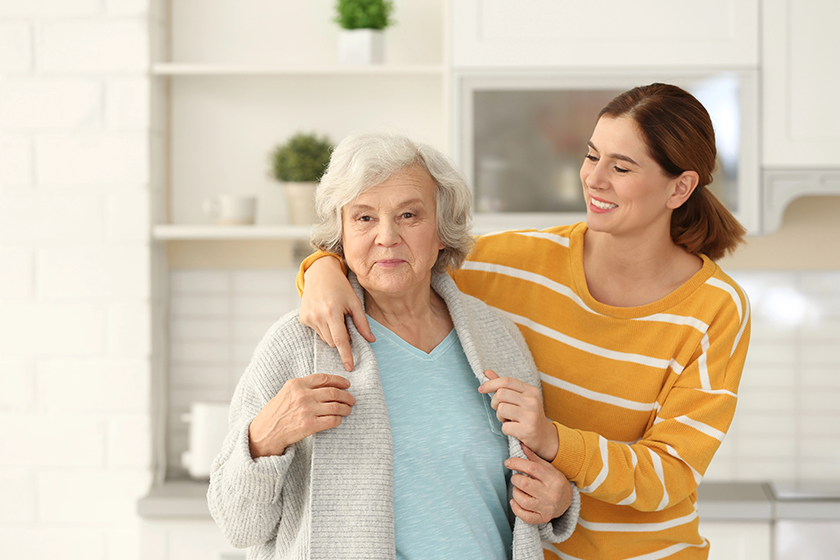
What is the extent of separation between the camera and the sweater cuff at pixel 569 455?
3.53 feet

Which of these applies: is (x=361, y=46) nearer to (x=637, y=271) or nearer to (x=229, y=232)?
(x=229, y=232)

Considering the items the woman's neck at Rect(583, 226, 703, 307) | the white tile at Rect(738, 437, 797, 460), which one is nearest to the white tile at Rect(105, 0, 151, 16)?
the woman's neck at Rect(583, 226, 703, 307)

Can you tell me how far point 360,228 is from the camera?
107cm

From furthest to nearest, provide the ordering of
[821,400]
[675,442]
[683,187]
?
[821,400]
[683,187]
[675,442]

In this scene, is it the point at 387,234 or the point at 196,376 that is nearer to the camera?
the point at 387,234

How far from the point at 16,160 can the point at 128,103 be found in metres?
0.39

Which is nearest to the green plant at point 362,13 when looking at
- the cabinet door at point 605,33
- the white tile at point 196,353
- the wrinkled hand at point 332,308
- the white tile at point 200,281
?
the cabinet door at point 605,33

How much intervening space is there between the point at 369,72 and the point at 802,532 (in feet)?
6.22

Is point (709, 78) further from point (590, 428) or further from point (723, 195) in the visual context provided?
point (590, 428)

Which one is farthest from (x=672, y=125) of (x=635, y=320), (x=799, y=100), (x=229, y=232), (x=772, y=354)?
(x=772, y=354)

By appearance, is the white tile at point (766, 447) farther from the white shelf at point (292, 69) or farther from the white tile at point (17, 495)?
the white tile at point (17, 495)

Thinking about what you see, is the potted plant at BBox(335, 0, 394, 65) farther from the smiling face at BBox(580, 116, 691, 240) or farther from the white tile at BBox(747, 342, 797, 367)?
the white tile at BBox(747, 342, 797, 367)

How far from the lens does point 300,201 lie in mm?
2312

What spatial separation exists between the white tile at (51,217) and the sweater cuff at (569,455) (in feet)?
5.59
